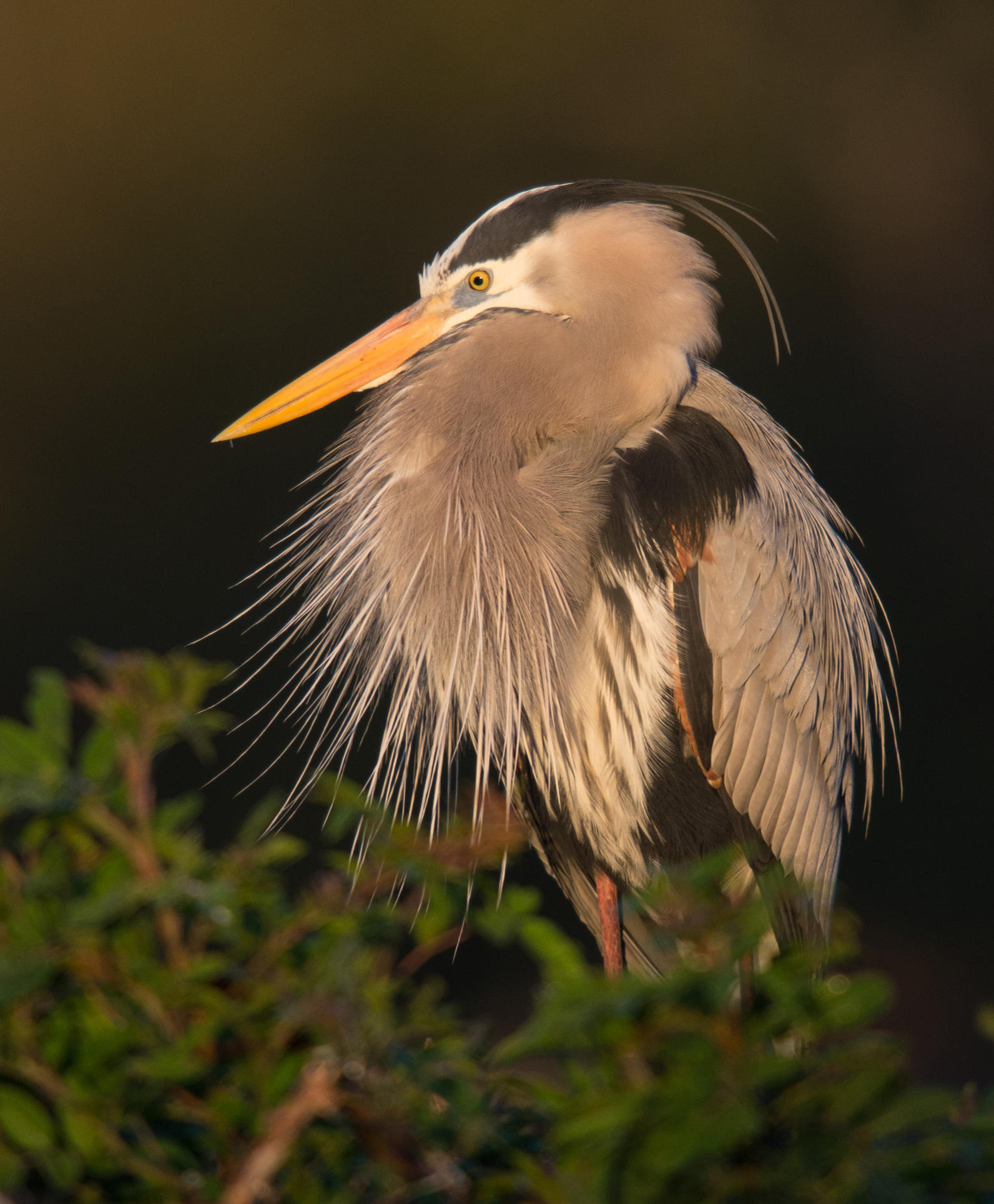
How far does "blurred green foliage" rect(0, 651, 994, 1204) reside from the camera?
29 centimetres

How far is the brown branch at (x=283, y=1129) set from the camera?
29 centimetres

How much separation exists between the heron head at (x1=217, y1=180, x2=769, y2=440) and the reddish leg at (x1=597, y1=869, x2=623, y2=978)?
22.7 inches

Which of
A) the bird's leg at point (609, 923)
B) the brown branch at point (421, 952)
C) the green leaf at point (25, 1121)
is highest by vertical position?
the green leaf at point (25, 1121)

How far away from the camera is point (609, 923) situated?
4.34 feet

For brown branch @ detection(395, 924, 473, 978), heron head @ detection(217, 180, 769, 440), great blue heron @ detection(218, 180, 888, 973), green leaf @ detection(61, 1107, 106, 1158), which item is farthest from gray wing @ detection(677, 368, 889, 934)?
green leaf @ detection(61, 1107, 106, 1158)

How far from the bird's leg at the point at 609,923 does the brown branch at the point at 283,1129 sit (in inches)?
36.9

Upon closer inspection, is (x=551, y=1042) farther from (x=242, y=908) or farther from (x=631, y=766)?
(x=631, y=766)

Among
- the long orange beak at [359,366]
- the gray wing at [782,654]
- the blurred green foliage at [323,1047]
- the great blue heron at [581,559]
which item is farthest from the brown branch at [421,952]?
the long orange beak at [359,366]

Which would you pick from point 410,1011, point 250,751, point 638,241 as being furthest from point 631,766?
point 250,751

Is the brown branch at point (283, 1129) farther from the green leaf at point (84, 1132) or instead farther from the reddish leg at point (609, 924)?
the reddish leg at point (609, 924)

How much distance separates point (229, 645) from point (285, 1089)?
208 cm

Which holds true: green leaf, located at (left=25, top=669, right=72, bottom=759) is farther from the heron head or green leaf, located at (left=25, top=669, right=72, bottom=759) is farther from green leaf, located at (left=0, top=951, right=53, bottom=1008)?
the heron head

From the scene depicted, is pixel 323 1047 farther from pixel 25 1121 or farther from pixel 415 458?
pixel 415 458

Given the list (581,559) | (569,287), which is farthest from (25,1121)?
(569,287)
